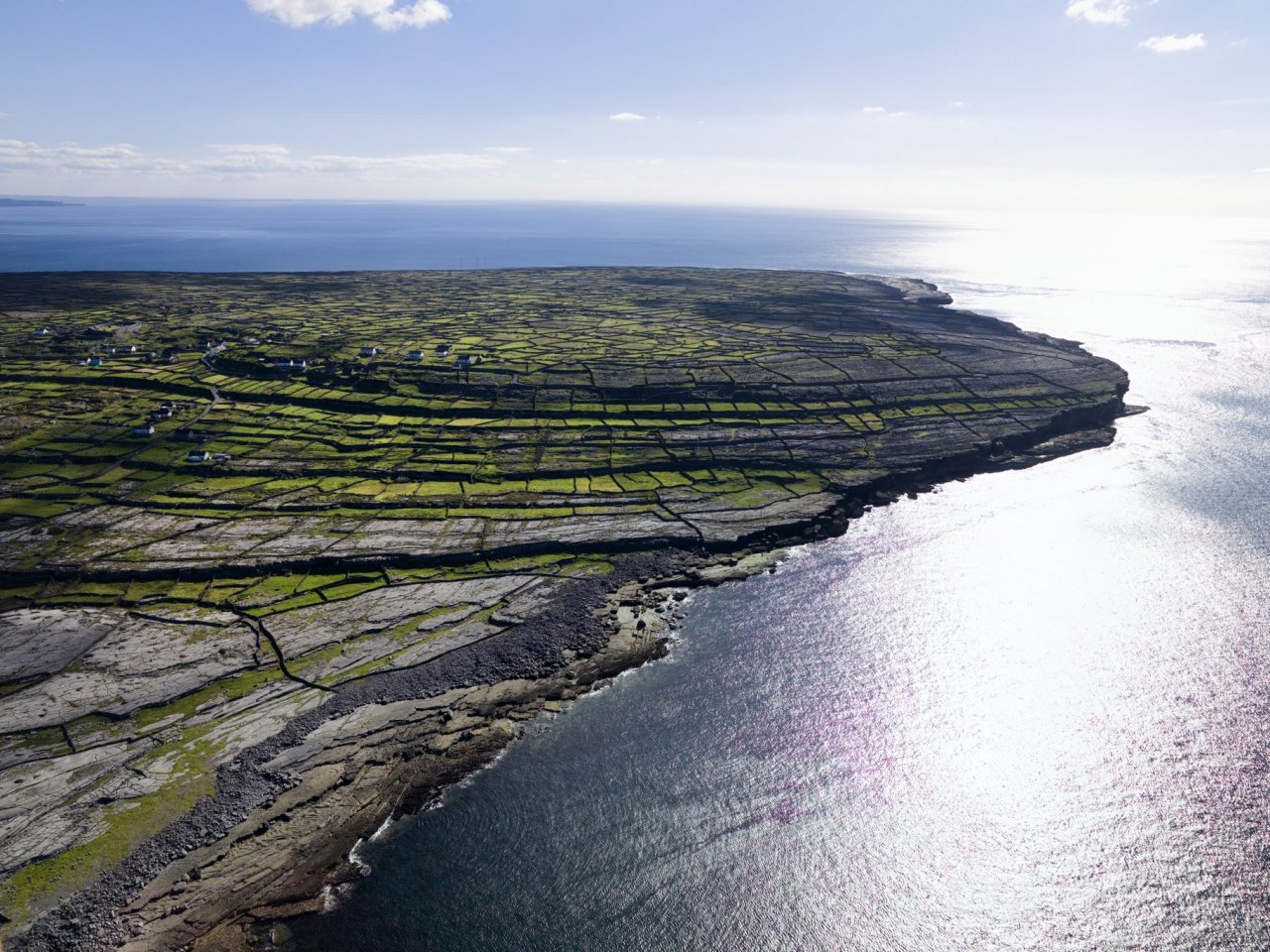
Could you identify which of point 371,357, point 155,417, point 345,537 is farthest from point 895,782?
point 371,357

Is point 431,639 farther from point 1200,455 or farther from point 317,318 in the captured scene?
point 317,318

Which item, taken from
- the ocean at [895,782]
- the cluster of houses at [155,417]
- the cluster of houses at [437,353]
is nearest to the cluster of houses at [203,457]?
the cluster of houses at [155,417]

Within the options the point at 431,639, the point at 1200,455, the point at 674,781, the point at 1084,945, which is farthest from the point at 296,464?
the point at 1200,455

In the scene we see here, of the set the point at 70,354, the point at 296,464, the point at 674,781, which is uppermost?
the point at 70,354

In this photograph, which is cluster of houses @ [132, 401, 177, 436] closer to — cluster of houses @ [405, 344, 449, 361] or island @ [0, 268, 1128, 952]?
island @ [0, 268, 1128, 952]

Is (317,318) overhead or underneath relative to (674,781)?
overhead


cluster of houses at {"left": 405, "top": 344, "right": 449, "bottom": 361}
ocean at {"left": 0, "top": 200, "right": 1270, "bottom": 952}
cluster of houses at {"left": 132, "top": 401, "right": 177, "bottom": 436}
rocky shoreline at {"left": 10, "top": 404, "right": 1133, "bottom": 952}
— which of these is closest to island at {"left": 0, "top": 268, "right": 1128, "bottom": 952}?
rocky shoreline at {"left": 10, "top": 404, "right": 1133, "bottom": 952}
